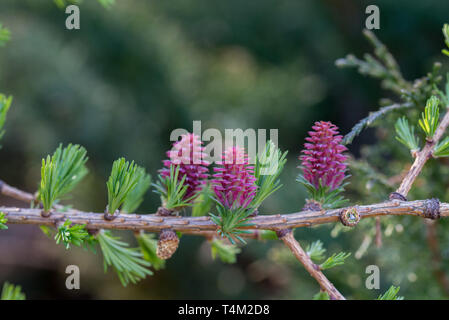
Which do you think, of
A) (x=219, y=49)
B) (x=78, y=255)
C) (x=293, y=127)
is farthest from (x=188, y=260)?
(x=219, y=49)

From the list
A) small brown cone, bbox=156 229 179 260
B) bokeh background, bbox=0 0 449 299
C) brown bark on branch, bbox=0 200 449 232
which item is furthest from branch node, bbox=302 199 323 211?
bokeh background, bbox=0 0 449 299

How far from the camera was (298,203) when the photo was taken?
958 mm

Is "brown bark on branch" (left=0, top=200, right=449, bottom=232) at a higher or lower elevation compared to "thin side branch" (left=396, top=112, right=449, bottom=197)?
lower

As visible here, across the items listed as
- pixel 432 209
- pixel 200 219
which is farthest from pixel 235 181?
pixel 432 209

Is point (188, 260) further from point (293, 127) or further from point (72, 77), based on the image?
point (293, 127)

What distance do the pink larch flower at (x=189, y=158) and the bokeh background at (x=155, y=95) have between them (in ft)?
1.88

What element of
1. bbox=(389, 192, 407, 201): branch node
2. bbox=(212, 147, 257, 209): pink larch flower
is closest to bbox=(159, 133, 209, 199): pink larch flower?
bbox=(212, 147, 257, 209): pink larch flower

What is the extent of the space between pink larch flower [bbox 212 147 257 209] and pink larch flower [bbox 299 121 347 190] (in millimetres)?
48

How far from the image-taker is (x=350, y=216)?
32cm

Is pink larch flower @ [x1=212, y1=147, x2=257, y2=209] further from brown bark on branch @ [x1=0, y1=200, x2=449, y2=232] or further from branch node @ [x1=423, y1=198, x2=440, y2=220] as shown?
branch node @ [x1=423, y1=198, x2=440, y2=220]

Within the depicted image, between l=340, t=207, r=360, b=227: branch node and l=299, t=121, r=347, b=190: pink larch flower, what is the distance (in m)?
0.03

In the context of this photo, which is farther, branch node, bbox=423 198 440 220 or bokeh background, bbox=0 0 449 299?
bokeh background, bbox=0 0 449 299

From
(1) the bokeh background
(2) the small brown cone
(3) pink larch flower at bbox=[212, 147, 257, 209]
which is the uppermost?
(1) the bokeh background

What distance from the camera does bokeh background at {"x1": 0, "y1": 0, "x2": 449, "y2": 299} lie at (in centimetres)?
133
